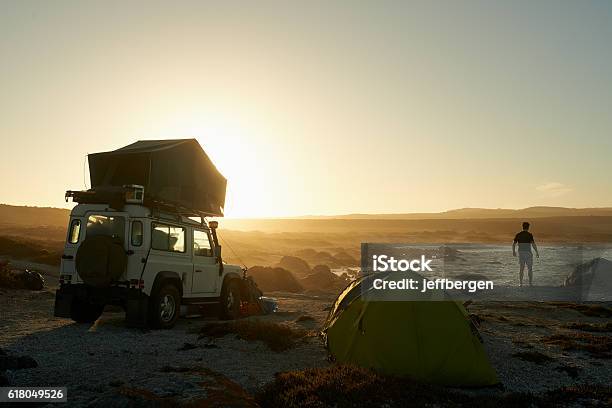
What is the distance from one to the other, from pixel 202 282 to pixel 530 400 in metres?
9.46

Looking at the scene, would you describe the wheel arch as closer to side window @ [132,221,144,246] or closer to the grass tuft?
side window @ [132,221,144,246]

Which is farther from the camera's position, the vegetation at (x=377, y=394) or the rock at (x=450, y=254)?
the rock at (x=450, y=254)

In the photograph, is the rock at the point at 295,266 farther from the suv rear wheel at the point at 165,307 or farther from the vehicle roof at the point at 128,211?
the vehicle roof at the point at 128,211

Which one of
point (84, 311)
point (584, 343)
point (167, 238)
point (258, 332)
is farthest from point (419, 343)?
point (84, 311)

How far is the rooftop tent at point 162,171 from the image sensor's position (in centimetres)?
1337

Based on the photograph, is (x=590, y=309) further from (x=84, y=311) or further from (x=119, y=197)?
(x=84, y=311)

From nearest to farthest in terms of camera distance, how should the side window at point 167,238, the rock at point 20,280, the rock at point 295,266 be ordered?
the side window at point 167,238, the rock at point 20,280, the rock at point 295,266

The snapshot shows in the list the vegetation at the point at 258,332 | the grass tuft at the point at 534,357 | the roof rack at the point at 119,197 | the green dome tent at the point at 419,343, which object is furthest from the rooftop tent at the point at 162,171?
the grass tuft at the point at 534,357

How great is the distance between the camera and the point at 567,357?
11.3 metres

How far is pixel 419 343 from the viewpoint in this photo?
348 inches

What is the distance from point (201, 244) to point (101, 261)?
3.25 meters

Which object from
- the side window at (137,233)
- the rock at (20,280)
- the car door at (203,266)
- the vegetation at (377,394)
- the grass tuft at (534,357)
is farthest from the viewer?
the rock at (20,280)

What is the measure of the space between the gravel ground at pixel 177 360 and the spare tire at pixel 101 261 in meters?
1.43

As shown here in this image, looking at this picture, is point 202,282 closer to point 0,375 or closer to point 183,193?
point 183,193
